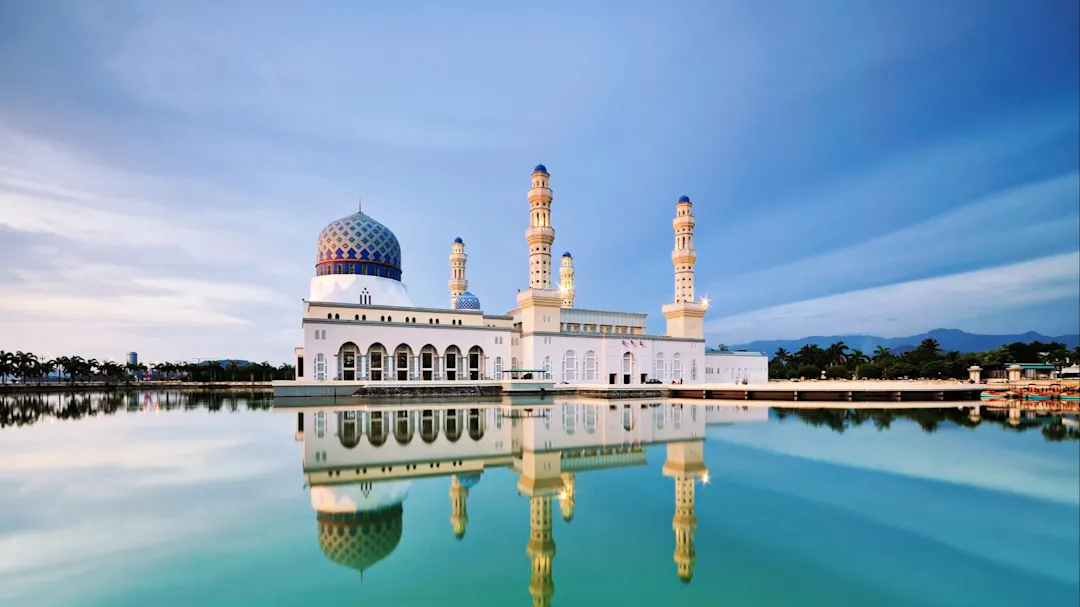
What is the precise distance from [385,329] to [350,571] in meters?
34.8

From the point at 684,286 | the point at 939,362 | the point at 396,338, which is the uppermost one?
the point at 684,286

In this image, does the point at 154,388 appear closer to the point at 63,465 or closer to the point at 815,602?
the point at 63,465

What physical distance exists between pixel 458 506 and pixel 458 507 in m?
0.05

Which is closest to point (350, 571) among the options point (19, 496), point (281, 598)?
point (281, 598)

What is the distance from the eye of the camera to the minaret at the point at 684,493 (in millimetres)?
5828

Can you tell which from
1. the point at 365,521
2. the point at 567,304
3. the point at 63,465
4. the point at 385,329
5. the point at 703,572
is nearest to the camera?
the point at 703,572

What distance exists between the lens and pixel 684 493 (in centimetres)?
891

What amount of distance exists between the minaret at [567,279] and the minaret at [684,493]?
138ft

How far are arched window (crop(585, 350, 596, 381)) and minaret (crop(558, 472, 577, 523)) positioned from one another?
116 feet

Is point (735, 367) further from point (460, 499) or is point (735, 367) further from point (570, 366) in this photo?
point (460, 499)

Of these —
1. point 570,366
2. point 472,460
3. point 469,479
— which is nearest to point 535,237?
point 570,366

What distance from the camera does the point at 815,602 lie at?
480 cm

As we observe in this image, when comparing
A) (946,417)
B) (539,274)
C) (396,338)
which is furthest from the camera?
(539,274)

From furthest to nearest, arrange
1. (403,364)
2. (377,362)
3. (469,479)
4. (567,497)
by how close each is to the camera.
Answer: (403,364)
(377,362)
(469,479)
(567,497)
